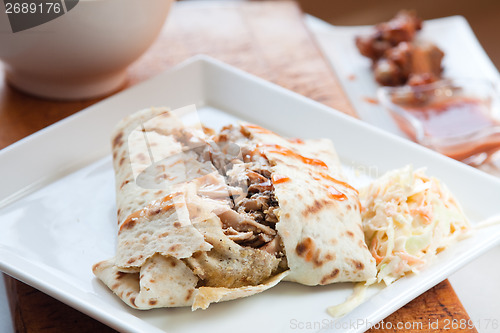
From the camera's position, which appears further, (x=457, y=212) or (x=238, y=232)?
(x=457, y=212)

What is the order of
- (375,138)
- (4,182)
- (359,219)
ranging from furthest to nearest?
(375,138) → (4,182) → (359,219)

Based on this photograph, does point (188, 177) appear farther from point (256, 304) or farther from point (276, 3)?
point (276, 3)

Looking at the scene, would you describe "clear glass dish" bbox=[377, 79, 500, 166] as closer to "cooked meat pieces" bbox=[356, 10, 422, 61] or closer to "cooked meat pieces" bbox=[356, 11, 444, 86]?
"cooked meat pieces" bbox=[356, 11, 444, 86]

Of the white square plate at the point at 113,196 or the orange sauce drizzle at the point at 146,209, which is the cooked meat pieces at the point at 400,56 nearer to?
the white square plate at the point at 113,196

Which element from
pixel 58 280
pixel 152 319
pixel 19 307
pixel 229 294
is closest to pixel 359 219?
pixel 229 294

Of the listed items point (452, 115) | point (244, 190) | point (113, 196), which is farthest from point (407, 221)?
point (452, 115)

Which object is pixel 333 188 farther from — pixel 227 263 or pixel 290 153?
pixel 227 263

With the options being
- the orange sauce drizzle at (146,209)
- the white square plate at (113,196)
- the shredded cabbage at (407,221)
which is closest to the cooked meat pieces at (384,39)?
the white square plate at (113,196)
